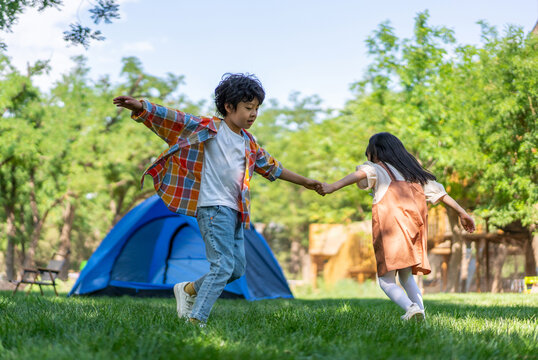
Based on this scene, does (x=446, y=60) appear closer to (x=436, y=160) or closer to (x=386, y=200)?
(x=436, y=160)

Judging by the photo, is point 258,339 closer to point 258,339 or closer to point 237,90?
point 258,339

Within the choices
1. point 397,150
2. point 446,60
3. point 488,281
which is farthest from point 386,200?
point 488,281

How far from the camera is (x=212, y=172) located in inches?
152

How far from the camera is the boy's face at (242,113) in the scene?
3.90 meters

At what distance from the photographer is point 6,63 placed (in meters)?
20.7

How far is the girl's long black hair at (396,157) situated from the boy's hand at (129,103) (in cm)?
186

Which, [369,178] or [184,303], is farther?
[369,178]

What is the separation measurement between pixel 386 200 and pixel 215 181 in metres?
1.28

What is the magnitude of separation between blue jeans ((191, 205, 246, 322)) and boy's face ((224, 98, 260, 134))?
2.03ft

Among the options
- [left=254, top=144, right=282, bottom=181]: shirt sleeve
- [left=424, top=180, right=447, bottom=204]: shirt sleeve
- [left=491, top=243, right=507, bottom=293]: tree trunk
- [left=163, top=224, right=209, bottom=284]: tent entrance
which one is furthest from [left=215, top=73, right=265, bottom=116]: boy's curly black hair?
[left=491, top=243, right=507, bottom=293]: tree trunk

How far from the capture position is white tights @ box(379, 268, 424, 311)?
3.97 meters

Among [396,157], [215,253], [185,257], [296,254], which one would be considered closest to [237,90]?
[215,253]

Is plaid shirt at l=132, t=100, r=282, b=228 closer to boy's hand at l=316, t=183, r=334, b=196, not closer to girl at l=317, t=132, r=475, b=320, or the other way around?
boy's hand at l=316, t=183, r=334, b=196

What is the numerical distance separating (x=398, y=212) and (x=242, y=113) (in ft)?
4.37
